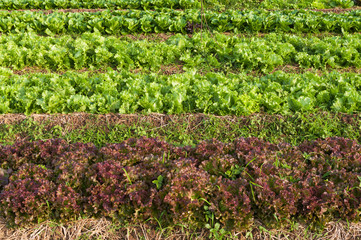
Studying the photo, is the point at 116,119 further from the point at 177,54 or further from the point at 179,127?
the point at 177,54

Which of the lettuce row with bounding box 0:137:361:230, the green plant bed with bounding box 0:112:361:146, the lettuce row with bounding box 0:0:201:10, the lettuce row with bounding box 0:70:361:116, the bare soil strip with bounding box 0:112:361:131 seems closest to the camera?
the lettuce row with bounding box 0:137:361:230

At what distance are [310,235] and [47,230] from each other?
2796mm

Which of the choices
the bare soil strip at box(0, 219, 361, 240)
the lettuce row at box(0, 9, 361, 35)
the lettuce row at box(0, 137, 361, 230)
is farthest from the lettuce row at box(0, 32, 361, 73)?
the bare soil strip at box(0, 219, 361, 240)

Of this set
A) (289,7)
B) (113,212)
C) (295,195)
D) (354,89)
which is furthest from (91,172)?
(289,7)

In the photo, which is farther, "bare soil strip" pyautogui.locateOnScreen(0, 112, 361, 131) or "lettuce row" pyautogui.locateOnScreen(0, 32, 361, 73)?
"lettuce row" pyautogui.locateOnScreen(0, 32, 361, 73)

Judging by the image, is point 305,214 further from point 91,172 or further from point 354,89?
point 354,89

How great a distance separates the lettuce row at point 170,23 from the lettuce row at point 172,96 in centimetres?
431

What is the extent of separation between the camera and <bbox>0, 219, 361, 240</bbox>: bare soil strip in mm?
3543

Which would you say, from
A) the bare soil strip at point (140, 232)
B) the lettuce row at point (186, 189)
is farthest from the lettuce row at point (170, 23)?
the bare soil strip at point (140, 232)

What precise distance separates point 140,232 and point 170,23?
322 inches

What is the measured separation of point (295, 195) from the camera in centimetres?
361

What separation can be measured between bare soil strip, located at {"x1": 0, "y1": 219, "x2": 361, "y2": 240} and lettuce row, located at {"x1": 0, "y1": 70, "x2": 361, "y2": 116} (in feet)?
Result: 9.30

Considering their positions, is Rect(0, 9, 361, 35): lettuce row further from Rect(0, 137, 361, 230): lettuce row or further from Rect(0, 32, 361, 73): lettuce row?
Rect(0, 137, 361, 230): lettuce row

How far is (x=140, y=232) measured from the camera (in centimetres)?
356
